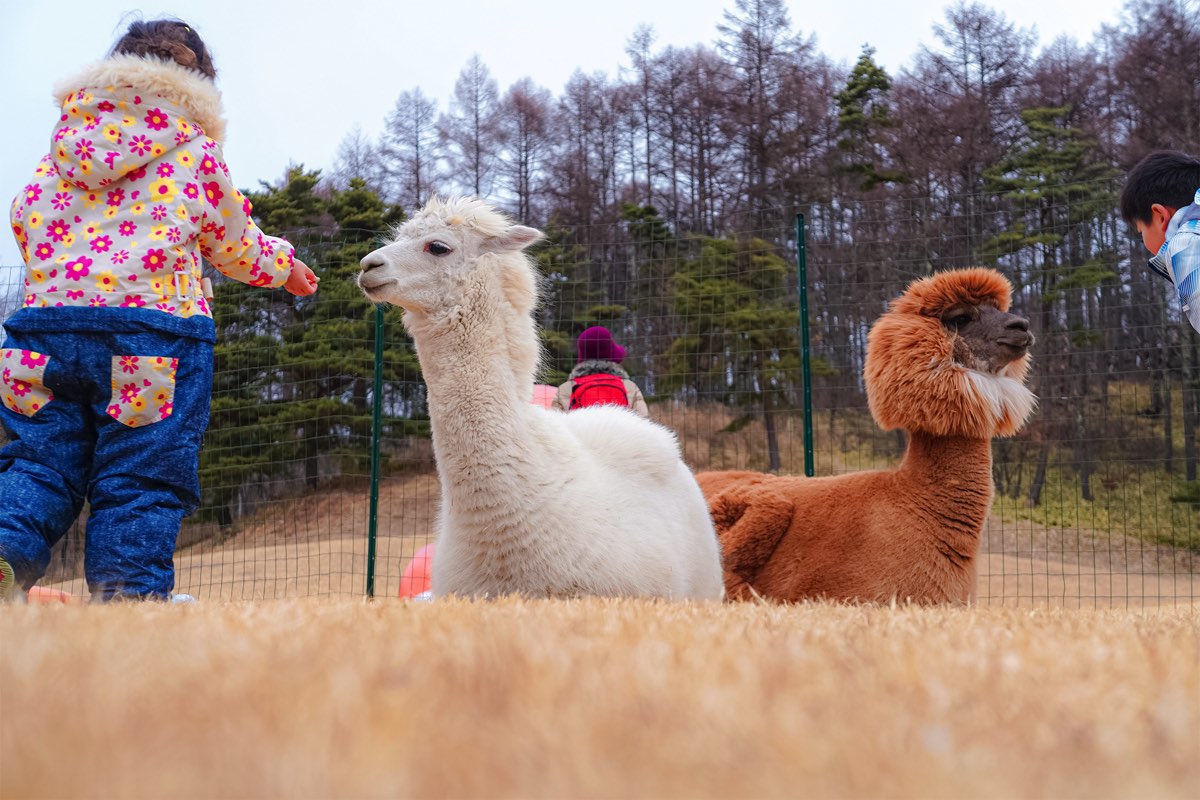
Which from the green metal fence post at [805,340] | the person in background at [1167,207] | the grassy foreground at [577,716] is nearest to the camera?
the grassy foreground at [577,716]

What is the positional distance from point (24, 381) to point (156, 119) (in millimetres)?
1099

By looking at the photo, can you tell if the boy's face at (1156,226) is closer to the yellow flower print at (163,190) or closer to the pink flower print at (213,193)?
the pink flower print at (213,193)

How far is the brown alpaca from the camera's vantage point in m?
3.92

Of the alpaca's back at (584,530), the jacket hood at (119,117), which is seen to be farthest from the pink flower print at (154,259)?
the alpaca's back at (584,530)

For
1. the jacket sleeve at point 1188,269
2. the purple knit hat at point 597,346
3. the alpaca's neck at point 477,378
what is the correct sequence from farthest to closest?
the purple knit hat at point 597,346, the jacket sleeve at point 1188,269, the alpaca's neck at point 477,378

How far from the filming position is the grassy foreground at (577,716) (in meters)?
0.62

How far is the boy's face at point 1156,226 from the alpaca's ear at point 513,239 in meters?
2.84

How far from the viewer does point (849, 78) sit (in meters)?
28.6

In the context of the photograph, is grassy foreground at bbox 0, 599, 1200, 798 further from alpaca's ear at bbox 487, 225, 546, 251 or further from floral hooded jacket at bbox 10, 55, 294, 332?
alpaca's ear at bbox 487, 225, 546, 251

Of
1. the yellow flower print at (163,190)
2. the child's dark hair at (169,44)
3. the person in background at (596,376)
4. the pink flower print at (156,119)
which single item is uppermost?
the child's dark hair at (169,44)

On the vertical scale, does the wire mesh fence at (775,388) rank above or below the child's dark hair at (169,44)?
below

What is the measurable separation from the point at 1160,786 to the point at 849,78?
100 feet

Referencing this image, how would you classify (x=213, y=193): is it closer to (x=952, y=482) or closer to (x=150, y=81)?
(x=150, y=81)

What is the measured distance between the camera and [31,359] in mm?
3330
